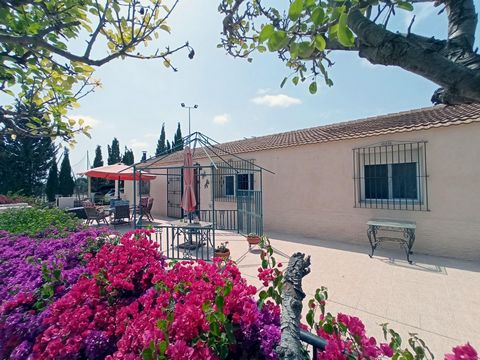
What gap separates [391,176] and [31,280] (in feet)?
27.8

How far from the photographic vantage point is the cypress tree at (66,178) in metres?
22.4

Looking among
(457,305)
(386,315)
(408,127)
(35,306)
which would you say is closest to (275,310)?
(35,306)

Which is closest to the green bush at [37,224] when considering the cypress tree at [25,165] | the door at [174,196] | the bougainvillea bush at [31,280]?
the bougainvillea bush at [31,280]

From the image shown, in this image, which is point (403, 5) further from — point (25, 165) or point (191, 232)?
point (25, 165)

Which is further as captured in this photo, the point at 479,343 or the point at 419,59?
the point at 479,343

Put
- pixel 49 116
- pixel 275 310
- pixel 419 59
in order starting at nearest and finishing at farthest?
pixel 419 59, pixel 275 310, pixel 49 116

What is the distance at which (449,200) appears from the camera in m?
6.01

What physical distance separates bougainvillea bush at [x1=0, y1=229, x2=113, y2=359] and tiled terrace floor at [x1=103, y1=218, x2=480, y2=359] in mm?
3113

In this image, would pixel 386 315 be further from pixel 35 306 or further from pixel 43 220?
pixel 43 220

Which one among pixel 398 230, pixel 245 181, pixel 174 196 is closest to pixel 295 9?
pixel 398 230

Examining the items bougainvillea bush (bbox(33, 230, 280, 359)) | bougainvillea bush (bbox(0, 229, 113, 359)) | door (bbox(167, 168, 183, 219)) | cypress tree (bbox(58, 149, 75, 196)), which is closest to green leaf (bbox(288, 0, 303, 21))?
bougainvillea bush (bbox(33, 230, 280, 359))

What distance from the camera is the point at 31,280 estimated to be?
246 cm

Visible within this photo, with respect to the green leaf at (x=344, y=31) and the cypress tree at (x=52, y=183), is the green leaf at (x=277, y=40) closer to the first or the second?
the green leaf at (x=344, y=31)

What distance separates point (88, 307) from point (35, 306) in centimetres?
65
